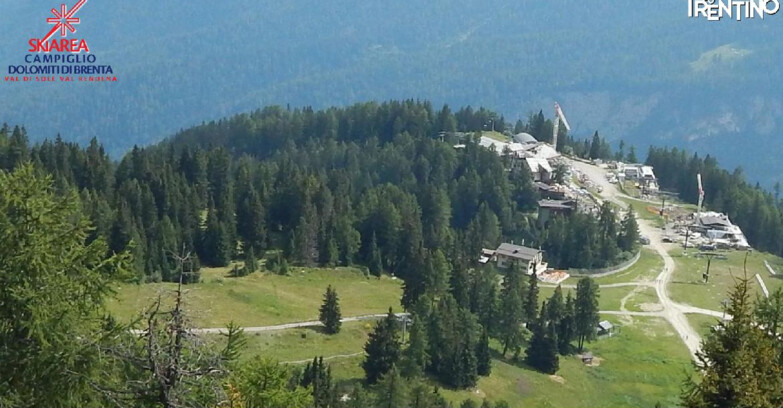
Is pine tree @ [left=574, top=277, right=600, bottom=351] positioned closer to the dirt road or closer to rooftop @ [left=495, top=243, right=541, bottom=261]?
the dirt road

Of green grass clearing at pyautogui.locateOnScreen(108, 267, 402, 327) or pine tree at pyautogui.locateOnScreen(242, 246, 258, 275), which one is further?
pine tree at pyautogui.locateOnScreen(242, 246, 258, 275)

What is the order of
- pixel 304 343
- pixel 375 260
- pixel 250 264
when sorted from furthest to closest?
pixel 375 260 < pixel 250 264 < pixel 304 343

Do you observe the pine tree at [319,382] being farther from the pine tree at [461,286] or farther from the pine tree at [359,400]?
the pine tree at [461,286]

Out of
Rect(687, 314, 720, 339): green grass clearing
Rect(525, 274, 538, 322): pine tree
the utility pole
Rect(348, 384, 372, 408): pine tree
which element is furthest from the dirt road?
Rect(348, 384, 372, 408): pine tree

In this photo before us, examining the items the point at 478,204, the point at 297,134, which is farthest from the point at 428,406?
the point at 297,134

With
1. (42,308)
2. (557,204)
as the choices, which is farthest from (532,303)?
(42,308)

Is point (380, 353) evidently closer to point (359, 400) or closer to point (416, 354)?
point (416, 354)

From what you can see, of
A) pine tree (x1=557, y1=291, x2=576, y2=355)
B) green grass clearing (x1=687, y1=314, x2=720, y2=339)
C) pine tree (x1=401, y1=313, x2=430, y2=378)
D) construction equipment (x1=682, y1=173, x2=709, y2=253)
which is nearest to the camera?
pine tree (x1=401, y1=313, x2=430, y2=378)
